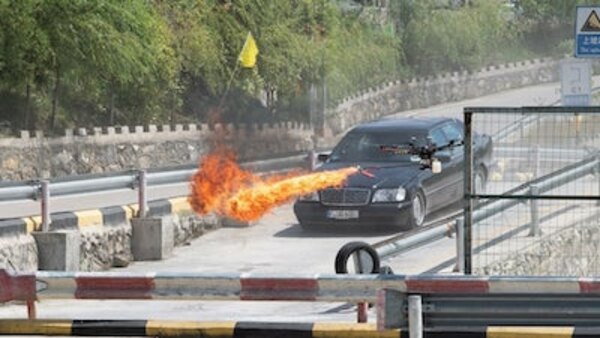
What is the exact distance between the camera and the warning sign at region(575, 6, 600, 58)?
2059cm

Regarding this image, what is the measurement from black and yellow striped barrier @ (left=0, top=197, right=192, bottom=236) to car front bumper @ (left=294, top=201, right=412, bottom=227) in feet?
6.00

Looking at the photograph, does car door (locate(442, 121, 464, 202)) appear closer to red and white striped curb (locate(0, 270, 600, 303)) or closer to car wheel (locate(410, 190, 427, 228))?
car wheel (locate(410, 190, 427, 228))

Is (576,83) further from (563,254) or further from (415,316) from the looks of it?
(415,316)

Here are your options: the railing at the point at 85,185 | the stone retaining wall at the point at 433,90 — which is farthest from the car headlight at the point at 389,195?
the stone retaining wall at the point at 433,90

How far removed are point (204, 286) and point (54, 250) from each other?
24.2 ft

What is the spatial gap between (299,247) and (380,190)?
1817mm

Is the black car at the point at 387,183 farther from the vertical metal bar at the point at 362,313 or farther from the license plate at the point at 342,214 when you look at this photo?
the vertical metal bar at the point at 362,313

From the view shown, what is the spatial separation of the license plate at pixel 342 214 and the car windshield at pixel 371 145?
4.59 ft

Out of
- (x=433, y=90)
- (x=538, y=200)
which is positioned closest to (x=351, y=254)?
(x=538, y=200)

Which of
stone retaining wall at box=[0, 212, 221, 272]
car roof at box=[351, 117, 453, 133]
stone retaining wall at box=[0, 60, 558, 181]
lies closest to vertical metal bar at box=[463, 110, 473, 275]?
stone retaining wall at box=[0, 212, 221, 272]

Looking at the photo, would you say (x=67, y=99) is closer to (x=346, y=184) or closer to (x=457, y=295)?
(x=346, y=184)

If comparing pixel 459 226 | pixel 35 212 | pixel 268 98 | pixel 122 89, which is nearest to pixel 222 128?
pixel 122 89

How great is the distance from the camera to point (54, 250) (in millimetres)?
19500

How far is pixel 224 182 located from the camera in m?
24.9
